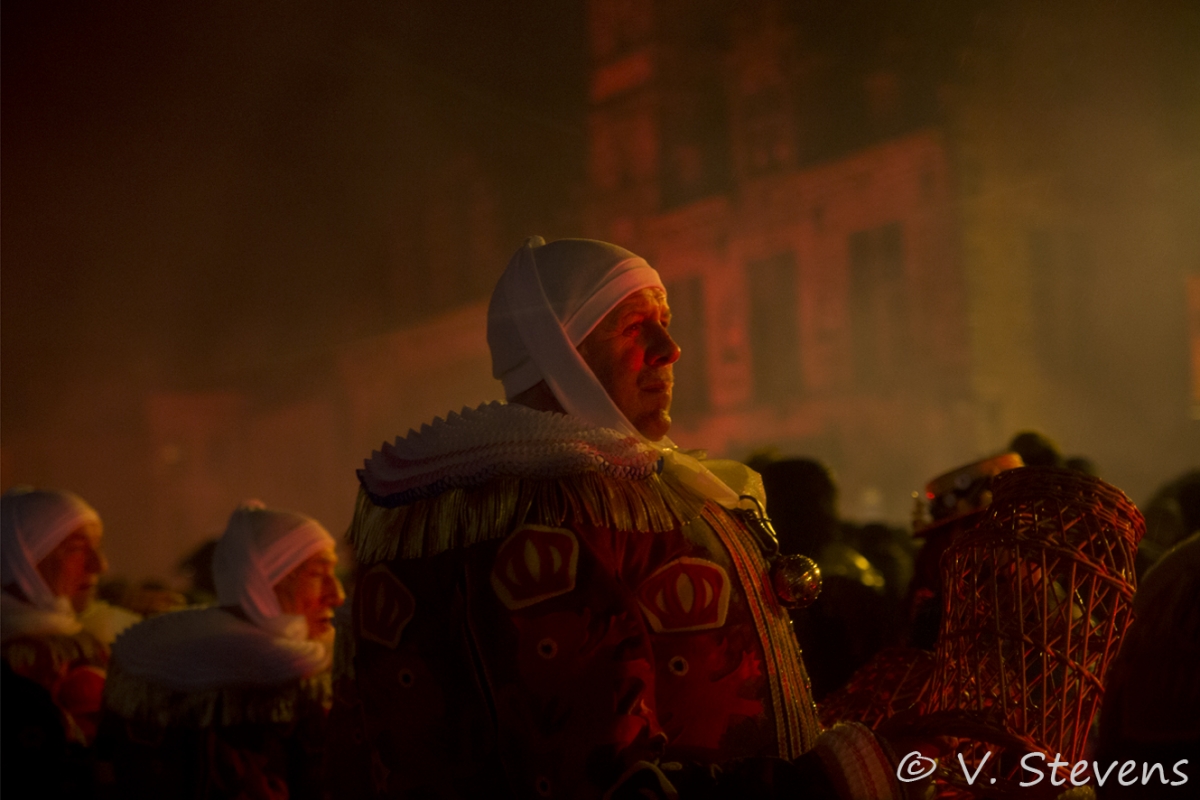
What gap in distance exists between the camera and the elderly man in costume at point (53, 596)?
4.62 meters

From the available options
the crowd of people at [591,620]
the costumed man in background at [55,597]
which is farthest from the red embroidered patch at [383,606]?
the costumed man in background at [55,597]

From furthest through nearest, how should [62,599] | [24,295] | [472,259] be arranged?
[472,259], [24,295], [62,599]

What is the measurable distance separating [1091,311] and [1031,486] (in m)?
21.3

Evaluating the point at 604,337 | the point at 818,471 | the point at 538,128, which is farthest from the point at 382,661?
the point at 538,128

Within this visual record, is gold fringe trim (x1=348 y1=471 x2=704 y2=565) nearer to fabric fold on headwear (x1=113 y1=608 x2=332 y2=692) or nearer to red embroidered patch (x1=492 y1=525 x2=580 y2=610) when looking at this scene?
red embroidered patch (x1=492 y1=525 x2=580 y2=610)

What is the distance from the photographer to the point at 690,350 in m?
26.2

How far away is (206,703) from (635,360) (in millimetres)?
2164

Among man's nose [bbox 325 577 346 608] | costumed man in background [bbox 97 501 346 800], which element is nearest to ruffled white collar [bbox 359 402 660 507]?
costumed man in background [bbox 97 501 346 800]

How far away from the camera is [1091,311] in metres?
22.1

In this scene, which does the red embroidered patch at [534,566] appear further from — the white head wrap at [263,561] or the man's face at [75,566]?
the man's face at [75,566]

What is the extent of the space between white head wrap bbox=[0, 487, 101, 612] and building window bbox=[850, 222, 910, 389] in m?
19.4

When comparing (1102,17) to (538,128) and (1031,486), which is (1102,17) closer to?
(538,128)

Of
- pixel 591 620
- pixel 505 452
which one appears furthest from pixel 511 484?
pixel 591 620

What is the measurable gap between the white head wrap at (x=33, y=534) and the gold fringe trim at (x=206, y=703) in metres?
0.98
